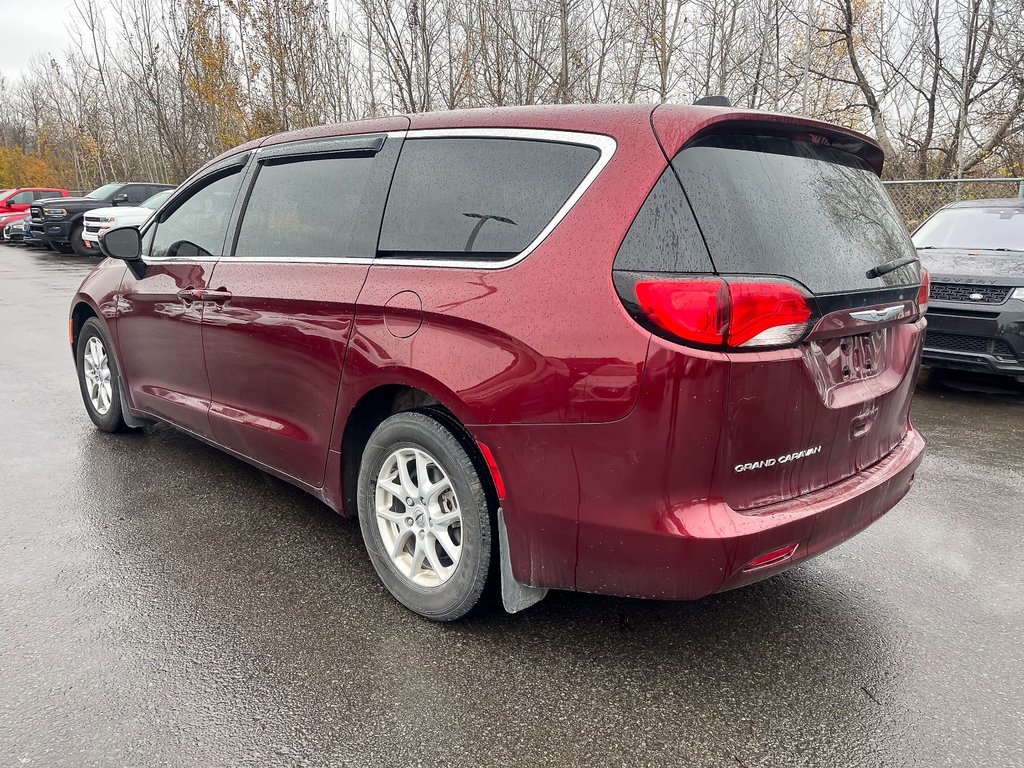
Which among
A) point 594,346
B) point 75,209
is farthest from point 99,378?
point 75,209

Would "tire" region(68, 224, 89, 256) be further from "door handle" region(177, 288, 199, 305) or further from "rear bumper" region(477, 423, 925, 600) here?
"rear bumper" region(477, 423, 925, 600)

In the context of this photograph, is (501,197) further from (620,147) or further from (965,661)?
(965,661)

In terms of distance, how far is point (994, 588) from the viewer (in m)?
3.01

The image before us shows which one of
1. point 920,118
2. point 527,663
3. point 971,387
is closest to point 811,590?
point 527,663

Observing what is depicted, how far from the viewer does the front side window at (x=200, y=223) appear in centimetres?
363

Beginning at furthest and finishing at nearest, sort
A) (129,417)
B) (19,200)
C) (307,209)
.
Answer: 1. (19,200)
2. (129,417)
3. (307,209)

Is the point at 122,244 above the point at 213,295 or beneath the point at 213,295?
above

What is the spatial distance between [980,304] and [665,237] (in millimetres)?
4876

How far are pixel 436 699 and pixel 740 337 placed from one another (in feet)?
4.61

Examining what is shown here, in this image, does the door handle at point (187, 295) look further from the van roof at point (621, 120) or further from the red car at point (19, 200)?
the red car at point (19, 200)

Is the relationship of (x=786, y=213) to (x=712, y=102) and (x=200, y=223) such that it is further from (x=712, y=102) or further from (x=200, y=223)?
(x=200, y=223)

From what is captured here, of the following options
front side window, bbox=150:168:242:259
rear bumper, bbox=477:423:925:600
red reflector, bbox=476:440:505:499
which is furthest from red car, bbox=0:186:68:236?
rear bumper, bbox=477:423:925:600

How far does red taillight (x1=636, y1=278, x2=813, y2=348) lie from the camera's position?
2.02 metres

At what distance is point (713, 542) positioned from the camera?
2.06 meters
